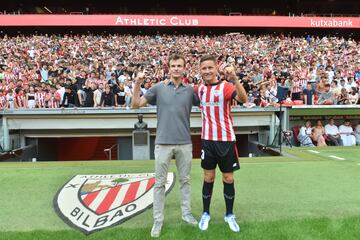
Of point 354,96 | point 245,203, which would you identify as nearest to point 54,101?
point 245,203

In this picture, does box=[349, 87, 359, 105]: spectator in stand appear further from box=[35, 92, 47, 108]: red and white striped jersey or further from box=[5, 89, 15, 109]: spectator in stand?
box=[5, 89, 15, 109]: spectator in stand

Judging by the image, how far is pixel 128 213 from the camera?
4.73 m

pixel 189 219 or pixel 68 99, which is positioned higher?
pixel 68 99

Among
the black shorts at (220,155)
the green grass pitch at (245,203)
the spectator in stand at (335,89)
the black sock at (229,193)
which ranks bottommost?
the green grass pitch at (245,203)

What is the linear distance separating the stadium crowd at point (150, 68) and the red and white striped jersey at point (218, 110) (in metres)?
4.67

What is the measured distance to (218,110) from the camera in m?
4.14

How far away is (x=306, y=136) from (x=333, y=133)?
1.06 m

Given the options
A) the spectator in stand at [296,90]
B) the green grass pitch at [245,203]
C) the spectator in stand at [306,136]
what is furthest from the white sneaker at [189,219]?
the spectator in stand at [296,90]

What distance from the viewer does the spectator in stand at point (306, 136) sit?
12.5 metres

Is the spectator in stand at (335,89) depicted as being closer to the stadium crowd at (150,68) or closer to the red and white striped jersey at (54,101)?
the stadium crowd at (150,68)

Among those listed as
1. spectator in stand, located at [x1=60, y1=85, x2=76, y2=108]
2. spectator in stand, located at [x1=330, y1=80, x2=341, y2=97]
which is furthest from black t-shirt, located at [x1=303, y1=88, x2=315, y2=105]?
spectator in stand, located at [x1=60, y1=85, x2=76, y2=108]

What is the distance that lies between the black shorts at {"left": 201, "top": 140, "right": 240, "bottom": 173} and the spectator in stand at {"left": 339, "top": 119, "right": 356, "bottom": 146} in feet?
32.4

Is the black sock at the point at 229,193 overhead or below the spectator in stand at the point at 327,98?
below

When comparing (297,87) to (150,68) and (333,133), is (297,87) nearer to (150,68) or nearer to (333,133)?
(333,133)
